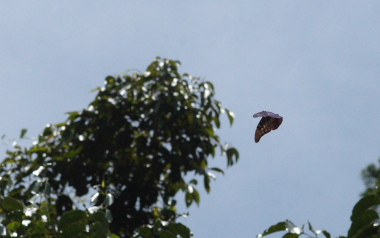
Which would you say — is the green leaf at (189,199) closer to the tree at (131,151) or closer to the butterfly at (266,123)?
the tree at (131,151)

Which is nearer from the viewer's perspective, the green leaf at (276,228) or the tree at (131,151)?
the green leaf at (276,228)

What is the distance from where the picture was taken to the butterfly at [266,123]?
5.47 ft

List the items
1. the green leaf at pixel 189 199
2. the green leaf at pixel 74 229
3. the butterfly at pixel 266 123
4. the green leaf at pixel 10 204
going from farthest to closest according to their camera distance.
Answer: the green leaf at pixel 189 199 < the green leaf at pixel 10 204 < the green leaf at pixel 74 229 < the butterfly at pixel 266 123

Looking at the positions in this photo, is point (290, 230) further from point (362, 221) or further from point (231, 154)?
point (231, 154)

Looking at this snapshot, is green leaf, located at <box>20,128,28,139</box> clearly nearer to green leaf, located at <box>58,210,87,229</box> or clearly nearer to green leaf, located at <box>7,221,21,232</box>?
green leaf, located at <box>7,221,21,232</box>

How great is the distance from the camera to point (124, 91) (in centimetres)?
475

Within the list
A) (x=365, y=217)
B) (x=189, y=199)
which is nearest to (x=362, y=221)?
(x=365, y=217)

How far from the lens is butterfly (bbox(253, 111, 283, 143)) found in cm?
167

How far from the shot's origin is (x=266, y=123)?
1735 millimetres

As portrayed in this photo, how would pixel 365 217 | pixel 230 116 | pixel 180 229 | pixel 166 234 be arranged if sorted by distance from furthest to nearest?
pixel 230 116
pixel 180 229
pixel 166 234
pixel 365 217

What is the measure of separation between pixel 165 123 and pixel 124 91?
1.07 ft

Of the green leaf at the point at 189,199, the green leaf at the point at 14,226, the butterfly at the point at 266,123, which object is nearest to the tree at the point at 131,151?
the green leaf at the point at 189,199

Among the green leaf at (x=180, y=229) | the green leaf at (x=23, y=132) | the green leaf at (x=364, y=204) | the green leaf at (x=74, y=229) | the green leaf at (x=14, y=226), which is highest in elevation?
the green leaf at (x=23, y=132)

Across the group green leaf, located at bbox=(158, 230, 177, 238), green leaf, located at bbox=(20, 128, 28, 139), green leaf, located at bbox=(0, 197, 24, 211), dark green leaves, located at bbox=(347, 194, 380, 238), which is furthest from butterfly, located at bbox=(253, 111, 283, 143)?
green leaf, located at bbox=(20, 128, 28, 139)
